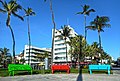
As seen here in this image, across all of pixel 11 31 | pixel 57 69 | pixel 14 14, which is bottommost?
pixel 57 69

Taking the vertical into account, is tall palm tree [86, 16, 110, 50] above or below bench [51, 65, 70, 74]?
above

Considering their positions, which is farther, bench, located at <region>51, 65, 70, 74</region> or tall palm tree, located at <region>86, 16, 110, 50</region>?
tall palm tree, located at <region>86, 16, 110, 50</region>

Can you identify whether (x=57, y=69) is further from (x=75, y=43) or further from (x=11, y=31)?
(x=75, y=43)

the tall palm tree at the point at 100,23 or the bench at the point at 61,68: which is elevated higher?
the tall palm tree at the point at 100,23

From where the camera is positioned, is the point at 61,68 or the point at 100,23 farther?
the point at 100,23

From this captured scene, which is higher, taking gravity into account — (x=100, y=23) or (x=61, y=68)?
(x=100, y=23)

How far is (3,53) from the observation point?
126125mm

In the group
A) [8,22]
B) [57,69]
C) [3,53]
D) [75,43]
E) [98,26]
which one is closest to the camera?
[57,69]

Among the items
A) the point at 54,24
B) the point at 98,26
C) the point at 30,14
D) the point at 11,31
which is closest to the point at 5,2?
the point at 11,31

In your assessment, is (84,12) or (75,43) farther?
(75,43)

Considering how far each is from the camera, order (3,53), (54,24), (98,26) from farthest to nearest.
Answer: (3,53) < (98,26) < (54,24)

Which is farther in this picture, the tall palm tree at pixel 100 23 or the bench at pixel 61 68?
the tall palm tree at pixel 100 23

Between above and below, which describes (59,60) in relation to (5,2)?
below

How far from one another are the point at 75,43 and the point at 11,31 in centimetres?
2936
